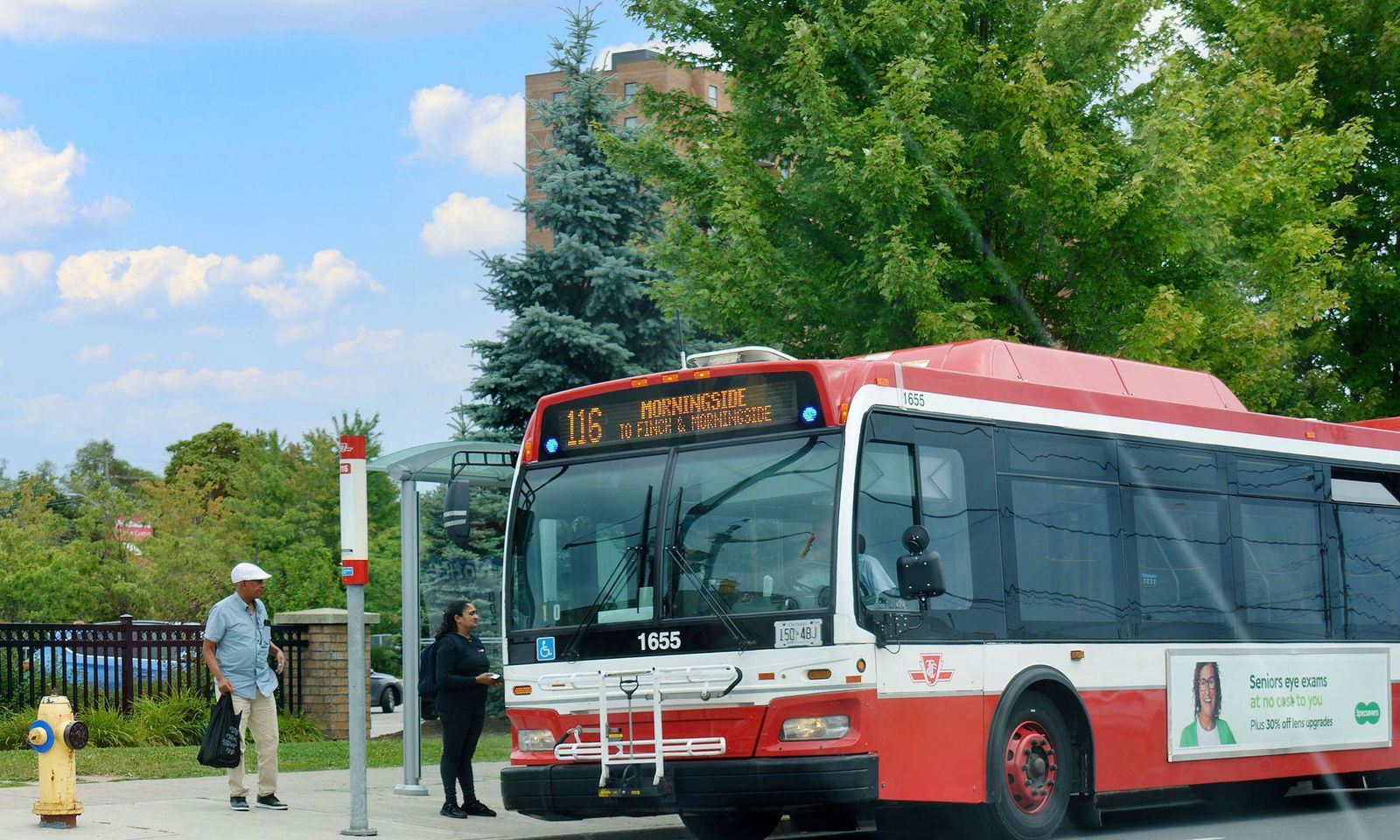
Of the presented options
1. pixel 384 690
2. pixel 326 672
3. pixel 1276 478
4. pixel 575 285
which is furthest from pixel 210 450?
pixel 1276 478

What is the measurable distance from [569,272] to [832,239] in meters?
9.84

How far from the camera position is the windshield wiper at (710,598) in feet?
29.8

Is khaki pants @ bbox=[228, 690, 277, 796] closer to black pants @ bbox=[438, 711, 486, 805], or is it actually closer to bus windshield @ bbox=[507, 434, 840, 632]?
black pants @ bbox=[438, 711, 486, 805]

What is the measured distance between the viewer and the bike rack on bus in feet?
30.0

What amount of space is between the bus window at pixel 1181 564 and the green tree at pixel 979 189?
3.74 metres

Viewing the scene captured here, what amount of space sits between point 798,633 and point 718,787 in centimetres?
101

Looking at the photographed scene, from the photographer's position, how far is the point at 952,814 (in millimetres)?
9773

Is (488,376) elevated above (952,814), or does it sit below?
above

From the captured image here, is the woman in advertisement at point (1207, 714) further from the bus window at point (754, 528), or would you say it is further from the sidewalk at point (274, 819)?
the bus window at point (754, 528)

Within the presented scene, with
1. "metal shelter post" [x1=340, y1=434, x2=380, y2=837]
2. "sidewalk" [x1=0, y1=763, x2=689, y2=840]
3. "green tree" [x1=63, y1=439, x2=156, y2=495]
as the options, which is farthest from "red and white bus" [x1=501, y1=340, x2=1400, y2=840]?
"green tree" [x1=63, y1=439, x2=156, y2=495]

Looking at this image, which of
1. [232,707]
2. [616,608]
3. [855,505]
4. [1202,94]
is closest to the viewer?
[855,505]

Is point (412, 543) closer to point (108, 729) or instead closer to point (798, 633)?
point (798, 633)

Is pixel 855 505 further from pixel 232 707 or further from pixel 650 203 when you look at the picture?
pixel 650 203

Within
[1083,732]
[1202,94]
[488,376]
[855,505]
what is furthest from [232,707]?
[488,376]
